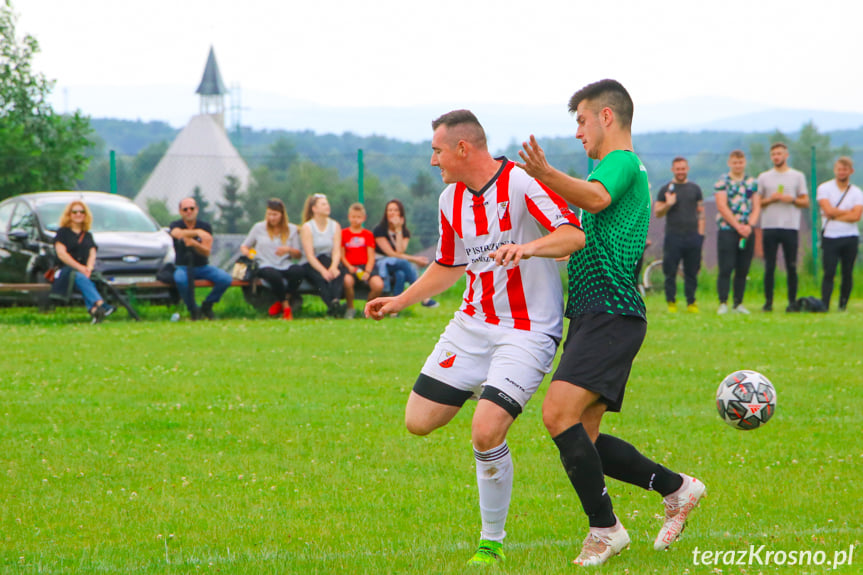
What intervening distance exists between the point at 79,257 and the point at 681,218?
9094mm

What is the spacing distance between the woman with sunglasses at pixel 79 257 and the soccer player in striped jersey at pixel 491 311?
423 inches

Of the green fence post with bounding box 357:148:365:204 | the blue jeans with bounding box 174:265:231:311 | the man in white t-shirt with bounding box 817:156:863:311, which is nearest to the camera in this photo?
the blue jeans with bounding box 174:265:231:311

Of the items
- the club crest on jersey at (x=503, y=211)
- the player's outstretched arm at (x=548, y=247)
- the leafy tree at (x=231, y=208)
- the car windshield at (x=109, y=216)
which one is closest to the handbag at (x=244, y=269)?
the car windshield at (x=109, y=216)

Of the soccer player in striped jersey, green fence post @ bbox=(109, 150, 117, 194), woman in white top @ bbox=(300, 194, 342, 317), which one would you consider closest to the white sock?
the soccer player in striped jersey

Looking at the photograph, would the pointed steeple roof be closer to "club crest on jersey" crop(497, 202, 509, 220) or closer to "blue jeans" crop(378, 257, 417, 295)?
"blue jeans" crop(378, 257, 417, 295)

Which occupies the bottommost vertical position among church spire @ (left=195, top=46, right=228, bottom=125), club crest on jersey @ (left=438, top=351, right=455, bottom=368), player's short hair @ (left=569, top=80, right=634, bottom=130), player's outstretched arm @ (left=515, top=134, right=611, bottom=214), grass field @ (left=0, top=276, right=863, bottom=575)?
grass field @ (left=0, top=276, right=863, bottom=575)

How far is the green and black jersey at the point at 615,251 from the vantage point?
455 cm

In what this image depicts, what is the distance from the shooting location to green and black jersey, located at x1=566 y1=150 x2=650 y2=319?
4.55 metres

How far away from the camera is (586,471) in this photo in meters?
4.50

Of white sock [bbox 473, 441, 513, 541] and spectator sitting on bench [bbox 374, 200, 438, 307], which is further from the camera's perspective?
spectator sitting on bench [bbox 374, 200, 438, 307]

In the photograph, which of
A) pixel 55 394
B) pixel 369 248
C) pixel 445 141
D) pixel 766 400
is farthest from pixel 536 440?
pixel 369 248

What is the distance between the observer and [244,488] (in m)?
6.02

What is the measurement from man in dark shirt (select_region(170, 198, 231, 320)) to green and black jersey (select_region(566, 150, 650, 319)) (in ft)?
36.7

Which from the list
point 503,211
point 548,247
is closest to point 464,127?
point 503,211
